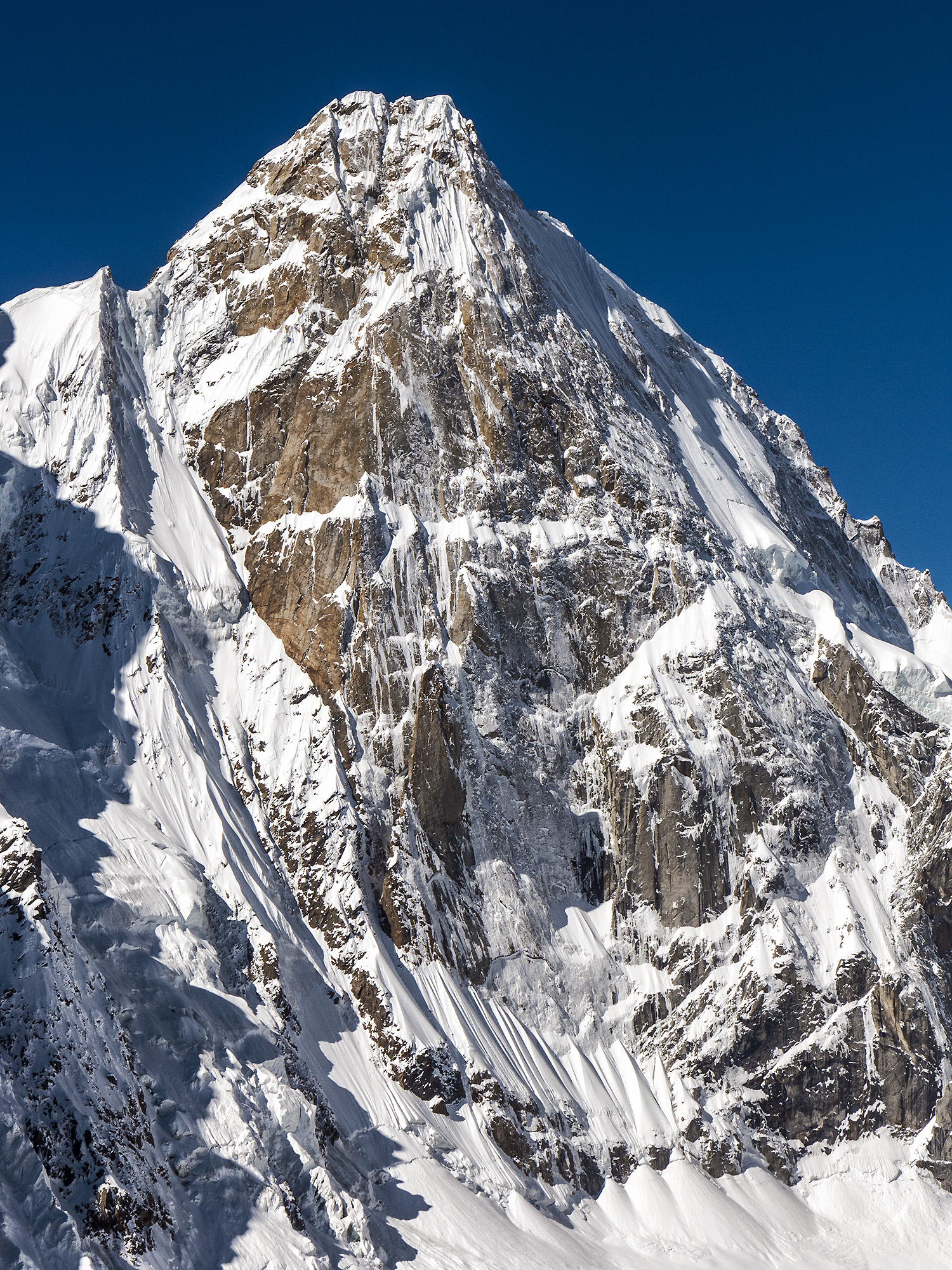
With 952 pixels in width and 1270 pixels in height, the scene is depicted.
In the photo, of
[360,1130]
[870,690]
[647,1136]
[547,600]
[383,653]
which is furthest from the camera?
[870,690]

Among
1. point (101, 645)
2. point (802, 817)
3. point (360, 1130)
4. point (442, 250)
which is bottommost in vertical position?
point (360, 1130)

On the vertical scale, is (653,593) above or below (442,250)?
below

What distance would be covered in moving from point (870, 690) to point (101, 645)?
63529mm

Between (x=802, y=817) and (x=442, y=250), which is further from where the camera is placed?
(x=442, y=250)

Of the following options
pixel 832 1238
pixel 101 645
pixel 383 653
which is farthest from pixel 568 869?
pixel 101 645

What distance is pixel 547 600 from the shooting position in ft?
336

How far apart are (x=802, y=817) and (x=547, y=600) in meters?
26.5

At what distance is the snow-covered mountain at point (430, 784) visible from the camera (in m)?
72.9

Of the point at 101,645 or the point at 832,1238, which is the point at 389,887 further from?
the point at 832,1238

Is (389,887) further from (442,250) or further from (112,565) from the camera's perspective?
(442,250)

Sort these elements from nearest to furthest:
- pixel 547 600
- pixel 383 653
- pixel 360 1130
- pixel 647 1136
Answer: pixel 360 1130
pixel 647 1136
pixel 383 653
pixel 547 600

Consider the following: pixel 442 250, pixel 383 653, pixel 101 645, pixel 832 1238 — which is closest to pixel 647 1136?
pixel 832 1238

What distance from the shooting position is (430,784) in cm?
9169

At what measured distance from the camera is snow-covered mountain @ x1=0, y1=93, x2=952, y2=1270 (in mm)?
72938
